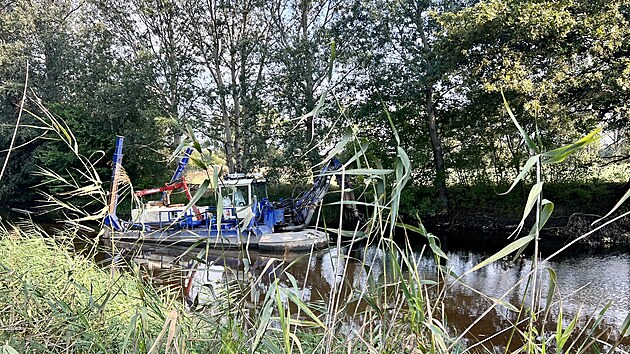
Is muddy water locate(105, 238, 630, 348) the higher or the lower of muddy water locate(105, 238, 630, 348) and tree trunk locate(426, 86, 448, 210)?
the lower

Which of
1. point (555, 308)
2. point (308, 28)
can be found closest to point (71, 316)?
point (555, 308)

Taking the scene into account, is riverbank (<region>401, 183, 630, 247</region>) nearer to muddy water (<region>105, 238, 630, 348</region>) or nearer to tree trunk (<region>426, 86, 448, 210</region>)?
tree trunk (<region>426, 86, 448, 210</region>)

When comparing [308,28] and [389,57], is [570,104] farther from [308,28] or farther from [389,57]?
[308,28]

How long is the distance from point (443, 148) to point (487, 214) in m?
2.17

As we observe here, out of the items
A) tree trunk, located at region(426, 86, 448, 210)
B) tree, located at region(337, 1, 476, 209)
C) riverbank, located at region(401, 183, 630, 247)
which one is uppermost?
tree, located at region(337, 1, 476, 209)

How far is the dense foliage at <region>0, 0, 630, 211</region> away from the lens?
9.33 meters

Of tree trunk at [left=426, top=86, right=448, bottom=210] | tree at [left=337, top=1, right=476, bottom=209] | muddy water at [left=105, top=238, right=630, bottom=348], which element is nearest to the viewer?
muddy water at [left=105, top=238, right=630, bottom=348]

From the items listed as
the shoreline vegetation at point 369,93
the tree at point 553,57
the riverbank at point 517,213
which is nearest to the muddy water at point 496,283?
the shoreline vegetation at point 369,93

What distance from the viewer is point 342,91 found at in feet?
43.9

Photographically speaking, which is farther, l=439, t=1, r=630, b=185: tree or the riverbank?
the riverbank

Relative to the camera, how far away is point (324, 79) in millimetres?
8648

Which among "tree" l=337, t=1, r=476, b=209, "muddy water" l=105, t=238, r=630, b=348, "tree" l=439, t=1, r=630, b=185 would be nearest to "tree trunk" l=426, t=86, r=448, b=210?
"tree" l=337, t=1, r=476, b=209

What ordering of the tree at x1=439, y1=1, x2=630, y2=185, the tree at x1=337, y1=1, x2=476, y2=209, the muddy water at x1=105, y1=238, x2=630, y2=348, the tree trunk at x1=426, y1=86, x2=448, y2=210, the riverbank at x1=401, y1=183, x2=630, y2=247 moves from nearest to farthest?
the muddy water at x1=105, y1=238, x2=630, y2=348 → the tree at x1=439, y1=1, x2=630, y2=185 → the riverbank at x1=401, y1=183, x2=630, y2=247 → the tree at x1=337, y1=1, x2=476, y2=209 → the tree trunk at x1=426, y1=86, x2=448, y2=210

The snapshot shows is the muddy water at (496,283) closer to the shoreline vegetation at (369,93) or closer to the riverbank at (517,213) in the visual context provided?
the shoreline vegetation at (369,93)
